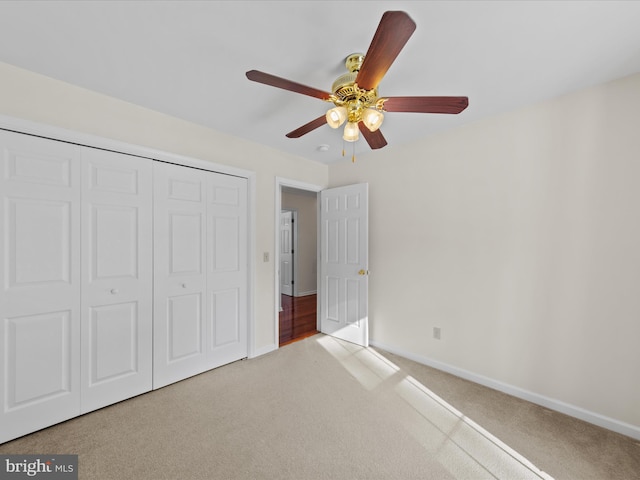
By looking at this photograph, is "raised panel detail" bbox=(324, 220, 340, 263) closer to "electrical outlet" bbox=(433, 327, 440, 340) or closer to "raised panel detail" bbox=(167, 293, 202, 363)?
"electrical outlet" bbox=(433, 327, 440, 340)

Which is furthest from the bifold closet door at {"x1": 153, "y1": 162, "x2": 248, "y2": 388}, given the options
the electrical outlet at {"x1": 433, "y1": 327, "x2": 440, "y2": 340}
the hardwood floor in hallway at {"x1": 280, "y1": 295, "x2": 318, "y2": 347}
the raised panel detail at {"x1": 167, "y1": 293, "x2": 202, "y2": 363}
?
the electrical outlet at {"x1": 433, "y1": 327, "x2": 440, "y2": 340}

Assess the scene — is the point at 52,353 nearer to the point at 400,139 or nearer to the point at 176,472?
the point at 176,472

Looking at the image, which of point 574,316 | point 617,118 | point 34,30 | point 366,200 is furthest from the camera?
point 366,200

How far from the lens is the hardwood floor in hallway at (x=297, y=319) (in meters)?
3.77

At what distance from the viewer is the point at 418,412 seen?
6.91 feet

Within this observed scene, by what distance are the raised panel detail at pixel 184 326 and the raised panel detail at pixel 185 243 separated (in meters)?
0.28

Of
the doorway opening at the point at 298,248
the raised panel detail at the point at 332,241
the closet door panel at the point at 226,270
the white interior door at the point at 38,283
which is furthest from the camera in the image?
the doorway opening at the point at 298,248

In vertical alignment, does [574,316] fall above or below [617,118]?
below

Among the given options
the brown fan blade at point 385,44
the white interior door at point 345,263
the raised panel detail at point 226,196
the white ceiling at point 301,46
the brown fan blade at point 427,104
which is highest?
the white ceiling at point 301,46

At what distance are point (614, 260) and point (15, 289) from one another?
407 cm

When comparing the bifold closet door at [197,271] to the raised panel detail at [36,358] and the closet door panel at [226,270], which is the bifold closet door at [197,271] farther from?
the raised panel detail at [36,358]

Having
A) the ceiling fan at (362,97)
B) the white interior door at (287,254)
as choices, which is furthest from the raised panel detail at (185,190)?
the white interior door at (287,254)

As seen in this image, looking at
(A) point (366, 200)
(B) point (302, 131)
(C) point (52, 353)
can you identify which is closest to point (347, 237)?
(A) point (366, 200)

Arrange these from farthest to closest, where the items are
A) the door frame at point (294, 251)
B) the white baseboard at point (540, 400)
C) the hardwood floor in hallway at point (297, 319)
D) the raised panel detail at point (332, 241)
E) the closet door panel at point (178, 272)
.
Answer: the door frame at point (294, 251) → the hardwood floor in hallway at point (297, 319) → the raised panel detail at point (332, 241) → the closet door panel at point (178, 272) → the white baseboard at point (540, 400)
